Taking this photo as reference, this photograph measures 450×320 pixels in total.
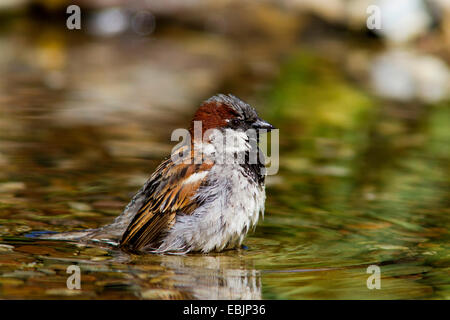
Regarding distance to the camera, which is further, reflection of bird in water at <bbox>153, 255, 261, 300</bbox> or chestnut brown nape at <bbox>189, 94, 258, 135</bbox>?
chestnut brown nape at <bbox>189, 94, 258, 135</bbox>

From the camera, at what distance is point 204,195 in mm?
6016

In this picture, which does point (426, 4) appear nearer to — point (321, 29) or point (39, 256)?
point (321, 29)

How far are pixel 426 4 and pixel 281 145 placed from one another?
9.03 meters

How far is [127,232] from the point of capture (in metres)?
6.07

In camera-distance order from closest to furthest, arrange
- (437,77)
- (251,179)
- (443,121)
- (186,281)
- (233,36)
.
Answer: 1. (186,281)
2. (251,179)
3. (443,121)
4. (437,77)
5. (233,36)

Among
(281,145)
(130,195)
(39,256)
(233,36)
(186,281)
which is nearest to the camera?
(186,281)

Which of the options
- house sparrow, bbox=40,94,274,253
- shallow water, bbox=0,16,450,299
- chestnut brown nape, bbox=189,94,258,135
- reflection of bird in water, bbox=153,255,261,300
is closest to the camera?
reflection of bird in water, bbox=153,255,261,300

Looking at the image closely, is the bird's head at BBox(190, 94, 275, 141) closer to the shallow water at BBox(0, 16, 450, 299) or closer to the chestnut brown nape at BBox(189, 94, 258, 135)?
the chestnut brown nape at BBox(189, 94, 258, 135)

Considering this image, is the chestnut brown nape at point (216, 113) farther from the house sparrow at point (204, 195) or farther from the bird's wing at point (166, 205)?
the bird's wing at point (166, 205)

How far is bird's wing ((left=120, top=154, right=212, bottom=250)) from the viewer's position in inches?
237

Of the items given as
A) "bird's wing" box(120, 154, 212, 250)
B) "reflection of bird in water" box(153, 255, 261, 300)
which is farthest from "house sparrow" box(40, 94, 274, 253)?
"reflection of bird in water" box(153, 255, 261, 300)

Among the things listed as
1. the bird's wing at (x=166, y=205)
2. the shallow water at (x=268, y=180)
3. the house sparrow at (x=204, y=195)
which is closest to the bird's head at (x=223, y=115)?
the house sparrow at (x=204, y=195)
